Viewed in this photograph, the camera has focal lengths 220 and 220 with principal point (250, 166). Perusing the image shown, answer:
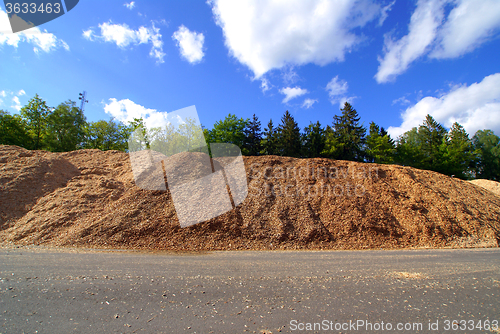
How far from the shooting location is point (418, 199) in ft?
40.6

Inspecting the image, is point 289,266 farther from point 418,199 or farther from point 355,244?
point 418,199

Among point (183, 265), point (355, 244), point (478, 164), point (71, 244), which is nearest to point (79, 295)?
point (183, 265)

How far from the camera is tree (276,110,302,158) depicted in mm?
41156

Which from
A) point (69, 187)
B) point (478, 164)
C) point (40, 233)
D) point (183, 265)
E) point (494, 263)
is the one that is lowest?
point (494, 263)

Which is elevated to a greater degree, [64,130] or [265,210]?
[64,130]

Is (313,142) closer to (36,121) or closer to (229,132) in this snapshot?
(229,132)

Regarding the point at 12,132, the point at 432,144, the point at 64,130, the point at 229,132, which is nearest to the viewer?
the point at 12,132

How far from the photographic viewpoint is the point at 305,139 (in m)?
43.2

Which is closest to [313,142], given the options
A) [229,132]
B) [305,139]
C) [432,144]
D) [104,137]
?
[305,139]

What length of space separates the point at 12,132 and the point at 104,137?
9.62 meters

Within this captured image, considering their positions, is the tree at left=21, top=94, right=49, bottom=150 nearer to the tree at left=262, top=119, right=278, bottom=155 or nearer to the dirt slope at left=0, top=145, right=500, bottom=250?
the dirt slope at left=0, top=145, right=500, bottom=250

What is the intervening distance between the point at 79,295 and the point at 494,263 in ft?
35.0

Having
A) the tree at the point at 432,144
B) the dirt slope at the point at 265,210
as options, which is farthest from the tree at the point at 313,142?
the dirt slope at the point at 265,210

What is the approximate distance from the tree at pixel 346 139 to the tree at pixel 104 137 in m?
33.7
